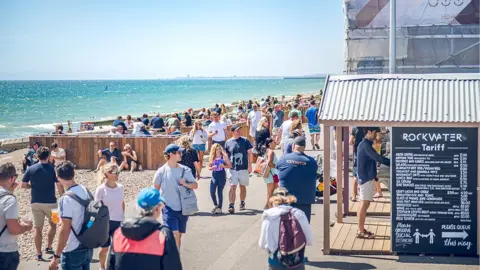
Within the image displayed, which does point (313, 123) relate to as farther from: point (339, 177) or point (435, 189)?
point (435, 189)

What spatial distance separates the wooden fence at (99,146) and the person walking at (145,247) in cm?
1348

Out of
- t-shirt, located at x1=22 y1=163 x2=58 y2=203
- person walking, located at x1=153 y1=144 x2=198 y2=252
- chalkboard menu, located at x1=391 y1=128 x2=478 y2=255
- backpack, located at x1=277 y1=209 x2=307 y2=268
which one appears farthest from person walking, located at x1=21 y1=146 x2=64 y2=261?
chalkboard menu, located at x1=391 y1=128 x2=478 y2=255

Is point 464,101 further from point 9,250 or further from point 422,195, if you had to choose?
point 9,250

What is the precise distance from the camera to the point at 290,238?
19.3ft

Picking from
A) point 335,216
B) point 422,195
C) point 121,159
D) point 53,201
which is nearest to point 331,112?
point 422,195

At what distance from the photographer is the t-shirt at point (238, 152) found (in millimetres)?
11211

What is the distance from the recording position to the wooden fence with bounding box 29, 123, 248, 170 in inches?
730

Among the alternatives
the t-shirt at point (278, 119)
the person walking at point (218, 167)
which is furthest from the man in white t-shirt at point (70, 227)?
the t-shirt at point (278, 119)

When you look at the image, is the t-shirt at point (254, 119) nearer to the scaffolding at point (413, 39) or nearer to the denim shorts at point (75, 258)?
the scaffolding at point (413, 39)

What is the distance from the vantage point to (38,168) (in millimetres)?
8547

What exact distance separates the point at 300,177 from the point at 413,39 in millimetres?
6670

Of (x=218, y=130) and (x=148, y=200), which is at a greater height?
(x=148, y=200)

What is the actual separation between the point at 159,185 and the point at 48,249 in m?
2.30

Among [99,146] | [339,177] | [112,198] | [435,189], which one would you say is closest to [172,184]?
[112,198]
